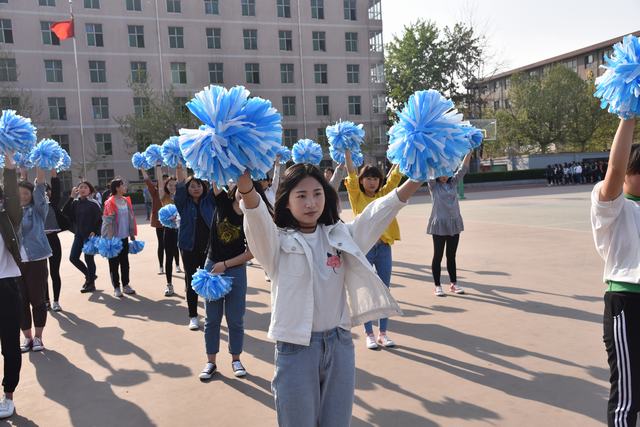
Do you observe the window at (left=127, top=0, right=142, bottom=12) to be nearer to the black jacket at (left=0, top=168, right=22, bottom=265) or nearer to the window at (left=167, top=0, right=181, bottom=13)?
the window at (left=167, top=0, right=181, bottom=13)

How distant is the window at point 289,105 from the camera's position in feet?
147

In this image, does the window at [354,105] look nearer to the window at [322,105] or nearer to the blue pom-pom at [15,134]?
the window at [322,105]

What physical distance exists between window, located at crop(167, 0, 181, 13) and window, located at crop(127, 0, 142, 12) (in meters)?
2.18

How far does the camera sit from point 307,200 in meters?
2.54

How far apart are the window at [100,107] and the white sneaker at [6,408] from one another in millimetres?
39890

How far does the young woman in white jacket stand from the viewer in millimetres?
2428

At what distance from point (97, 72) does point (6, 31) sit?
644cm

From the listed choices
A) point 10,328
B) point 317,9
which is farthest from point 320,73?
point 10,328

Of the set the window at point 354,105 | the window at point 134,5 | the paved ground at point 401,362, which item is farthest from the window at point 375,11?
the paved ground at point 401,362

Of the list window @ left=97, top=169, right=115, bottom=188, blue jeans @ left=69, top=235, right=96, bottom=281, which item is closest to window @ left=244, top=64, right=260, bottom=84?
window @ left=97, top=169, right=115, bottom=188

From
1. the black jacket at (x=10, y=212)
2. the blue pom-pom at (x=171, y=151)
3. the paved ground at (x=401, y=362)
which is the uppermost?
the blue pom-pom at (x=171, y=151)

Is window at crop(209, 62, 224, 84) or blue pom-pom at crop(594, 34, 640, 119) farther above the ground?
window at crop(209, 62, 224, 84)

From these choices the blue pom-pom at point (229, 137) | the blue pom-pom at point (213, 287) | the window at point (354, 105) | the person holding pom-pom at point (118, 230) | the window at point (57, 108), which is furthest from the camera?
the window at point (354, 105)

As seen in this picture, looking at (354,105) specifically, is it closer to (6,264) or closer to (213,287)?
(213,287)
